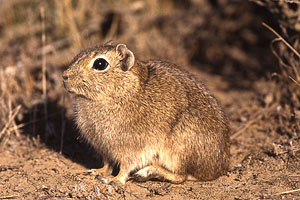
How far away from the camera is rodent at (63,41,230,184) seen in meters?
4.75

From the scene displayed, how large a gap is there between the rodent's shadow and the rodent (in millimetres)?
802

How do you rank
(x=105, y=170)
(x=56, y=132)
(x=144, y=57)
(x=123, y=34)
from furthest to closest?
(x=123, y=34), (x=144, y=57), (x=56, y=132), (x=105, y=170)

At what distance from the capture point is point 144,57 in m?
8.64

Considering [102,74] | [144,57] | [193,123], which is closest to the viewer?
[102,74]

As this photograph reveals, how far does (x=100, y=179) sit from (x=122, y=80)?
1.19 meters

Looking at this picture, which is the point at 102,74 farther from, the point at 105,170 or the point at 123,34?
the point at 123,34

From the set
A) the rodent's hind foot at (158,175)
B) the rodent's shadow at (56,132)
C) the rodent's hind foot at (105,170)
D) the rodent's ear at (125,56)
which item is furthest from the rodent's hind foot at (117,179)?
the rodent's ear at (125,56)

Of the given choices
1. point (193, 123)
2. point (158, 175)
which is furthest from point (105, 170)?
point (193, 123)

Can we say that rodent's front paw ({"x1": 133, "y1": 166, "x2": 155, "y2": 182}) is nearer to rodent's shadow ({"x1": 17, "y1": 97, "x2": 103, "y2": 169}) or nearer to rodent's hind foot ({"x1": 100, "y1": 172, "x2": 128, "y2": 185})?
rodent's hind foot ({"x1": 100, "y1": 172, "x2": 128, "y2": 185})

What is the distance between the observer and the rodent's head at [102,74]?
4703mm

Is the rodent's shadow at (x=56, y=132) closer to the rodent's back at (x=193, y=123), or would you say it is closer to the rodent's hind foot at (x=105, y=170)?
the rodent's hind foot at (x=105, y=170)

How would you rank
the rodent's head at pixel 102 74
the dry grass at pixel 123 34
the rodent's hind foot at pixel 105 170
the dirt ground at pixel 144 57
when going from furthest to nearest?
the dry grass at pixel 123 34, the rodent's hind foot at pixel 105 170, the dirt ground at pixel 144 57, the rodent's head at pixel 102 74

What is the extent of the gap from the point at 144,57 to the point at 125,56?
389 cm

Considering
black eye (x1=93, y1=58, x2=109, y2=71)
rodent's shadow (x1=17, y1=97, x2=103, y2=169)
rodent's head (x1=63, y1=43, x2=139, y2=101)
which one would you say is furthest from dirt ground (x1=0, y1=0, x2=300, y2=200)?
black eye (x1=93, y1=58, x2=109, y2=71)
